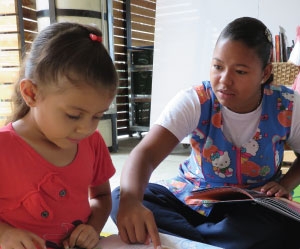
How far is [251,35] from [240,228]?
1.66 ft

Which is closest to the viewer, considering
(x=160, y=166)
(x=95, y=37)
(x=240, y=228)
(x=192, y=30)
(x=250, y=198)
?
(x=95, y=37)

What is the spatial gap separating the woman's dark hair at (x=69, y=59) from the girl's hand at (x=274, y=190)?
1.67ft

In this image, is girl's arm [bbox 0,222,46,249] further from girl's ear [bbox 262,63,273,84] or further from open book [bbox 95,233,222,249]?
girl's ear [bbox 262,63,273,84]

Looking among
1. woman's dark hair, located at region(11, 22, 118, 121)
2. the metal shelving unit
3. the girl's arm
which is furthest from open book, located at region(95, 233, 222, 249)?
the metal shelving unit

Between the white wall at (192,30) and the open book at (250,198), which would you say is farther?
the white wall at (192,30)

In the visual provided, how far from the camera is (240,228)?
96cm

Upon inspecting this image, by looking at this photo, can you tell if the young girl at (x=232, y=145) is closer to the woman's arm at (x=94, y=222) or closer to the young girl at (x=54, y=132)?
the woman's arm at (x=94, y=222)

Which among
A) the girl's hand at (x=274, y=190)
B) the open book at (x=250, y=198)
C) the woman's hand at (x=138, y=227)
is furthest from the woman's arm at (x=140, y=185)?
the girl's hand at (x=274, y=190)

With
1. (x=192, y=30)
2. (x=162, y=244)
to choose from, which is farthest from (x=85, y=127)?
(x=192, y=30)

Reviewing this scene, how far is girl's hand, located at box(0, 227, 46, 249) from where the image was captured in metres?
0.58

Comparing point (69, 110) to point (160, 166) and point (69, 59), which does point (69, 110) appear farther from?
point (160, 166)

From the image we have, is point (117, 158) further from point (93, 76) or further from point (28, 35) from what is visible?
point (93, 76)

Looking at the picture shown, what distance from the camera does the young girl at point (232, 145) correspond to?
3.16 feet

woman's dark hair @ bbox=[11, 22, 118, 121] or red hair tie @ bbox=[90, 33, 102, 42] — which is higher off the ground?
red hair tie @ bbox=[90, 33, 102, 42]
